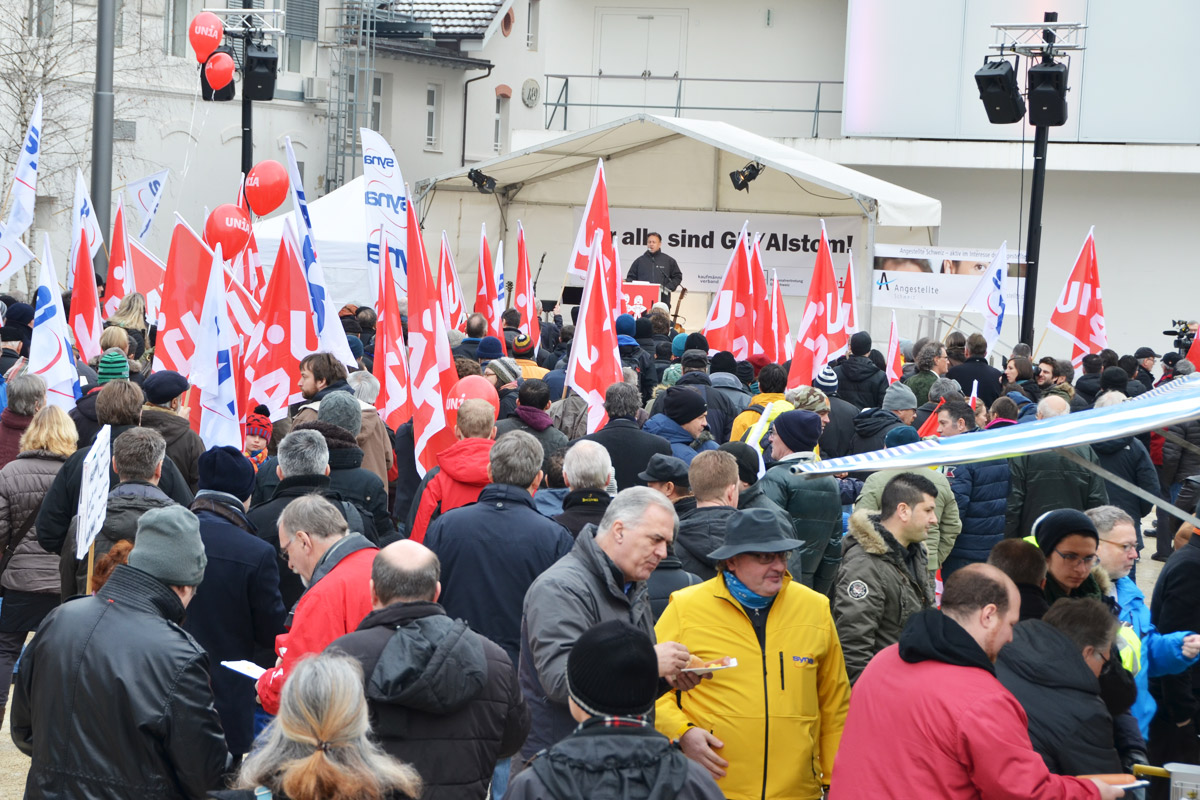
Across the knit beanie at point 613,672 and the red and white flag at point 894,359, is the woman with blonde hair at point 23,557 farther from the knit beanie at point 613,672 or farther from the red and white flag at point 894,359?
the red and white flag at point 894,359

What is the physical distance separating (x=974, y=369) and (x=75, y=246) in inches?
303

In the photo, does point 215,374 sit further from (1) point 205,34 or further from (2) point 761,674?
(1) point 205,34

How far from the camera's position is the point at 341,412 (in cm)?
671

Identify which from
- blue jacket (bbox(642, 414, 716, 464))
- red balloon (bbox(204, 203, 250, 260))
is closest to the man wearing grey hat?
blue jacket (bbox(642, 414, 716, 464))

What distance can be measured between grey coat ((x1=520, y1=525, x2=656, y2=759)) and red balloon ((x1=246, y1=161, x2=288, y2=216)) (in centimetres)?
1153

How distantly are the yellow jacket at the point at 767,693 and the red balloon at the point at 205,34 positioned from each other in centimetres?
1425

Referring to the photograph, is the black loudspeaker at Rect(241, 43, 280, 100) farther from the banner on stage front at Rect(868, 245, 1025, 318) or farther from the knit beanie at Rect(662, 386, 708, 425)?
the knit beanie at Rect(662, 386, 708, 425)

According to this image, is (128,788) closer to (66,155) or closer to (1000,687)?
(1000,687)

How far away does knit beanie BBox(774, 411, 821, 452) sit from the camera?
6863 mm

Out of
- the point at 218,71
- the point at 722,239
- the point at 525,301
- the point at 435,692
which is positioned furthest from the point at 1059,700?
the point at 722,239

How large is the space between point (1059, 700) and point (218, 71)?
591 inches

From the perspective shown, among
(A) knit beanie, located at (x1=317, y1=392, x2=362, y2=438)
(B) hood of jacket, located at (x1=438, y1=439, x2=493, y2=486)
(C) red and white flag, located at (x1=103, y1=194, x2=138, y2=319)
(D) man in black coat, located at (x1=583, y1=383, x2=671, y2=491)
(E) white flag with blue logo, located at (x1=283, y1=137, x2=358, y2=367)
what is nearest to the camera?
(B) hood of jacket, located at (x1=438, y1=439, x2=493, y2=486)

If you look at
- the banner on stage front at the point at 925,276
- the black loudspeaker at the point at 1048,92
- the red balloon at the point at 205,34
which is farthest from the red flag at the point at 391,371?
the banner on stage front at the point at 925,276

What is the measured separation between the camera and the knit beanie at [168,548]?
3.99 meters
